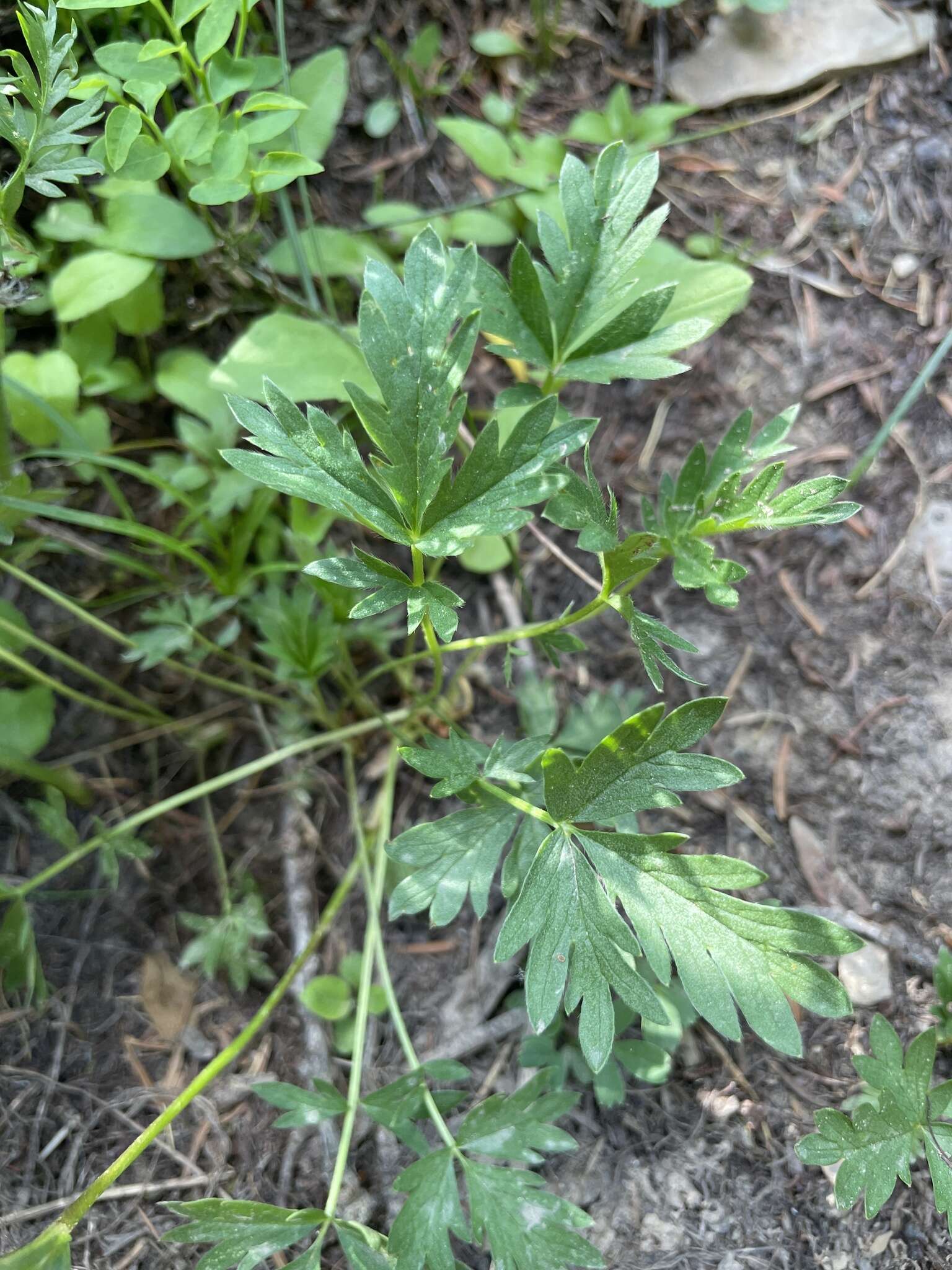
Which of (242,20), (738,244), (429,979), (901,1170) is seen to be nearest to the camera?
(901,1170)

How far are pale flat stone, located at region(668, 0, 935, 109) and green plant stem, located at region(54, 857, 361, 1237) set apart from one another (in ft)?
5.65

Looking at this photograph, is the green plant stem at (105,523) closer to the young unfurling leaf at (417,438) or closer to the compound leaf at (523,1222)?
the young unfurling leaf at (417,438)

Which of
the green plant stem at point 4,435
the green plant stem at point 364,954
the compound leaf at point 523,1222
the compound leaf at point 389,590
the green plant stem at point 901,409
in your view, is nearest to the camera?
the compound leaf at point 389,590

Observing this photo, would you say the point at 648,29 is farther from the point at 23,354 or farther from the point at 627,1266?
the point at 627,1266

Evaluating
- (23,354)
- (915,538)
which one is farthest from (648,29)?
(23,354)

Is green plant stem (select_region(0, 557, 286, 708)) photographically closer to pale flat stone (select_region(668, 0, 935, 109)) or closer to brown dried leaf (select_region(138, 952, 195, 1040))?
brown dried leaf (select_region(138, 952, 195, 1040))

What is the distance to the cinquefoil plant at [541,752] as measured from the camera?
1053 mm

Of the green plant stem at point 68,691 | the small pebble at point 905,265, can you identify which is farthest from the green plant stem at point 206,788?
the small pebble at point 905,265

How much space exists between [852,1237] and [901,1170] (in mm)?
277

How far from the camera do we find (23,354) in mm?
1524

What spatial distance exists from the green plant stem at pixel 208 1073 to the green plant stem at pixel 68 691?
0.49 meters

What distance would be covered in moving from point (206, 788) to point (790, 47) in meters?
1.87

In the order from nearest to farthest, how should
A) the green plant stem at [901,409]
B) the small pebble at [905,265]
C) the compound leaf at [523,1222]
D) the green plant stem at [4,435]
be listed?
the compound leaf at [523,1222] → the green plant stem at [4,435] → the green plant stem at [901,409] → the small pebble at [905,265]

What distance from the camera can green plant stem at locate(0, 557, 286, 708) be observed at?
1459 mm
